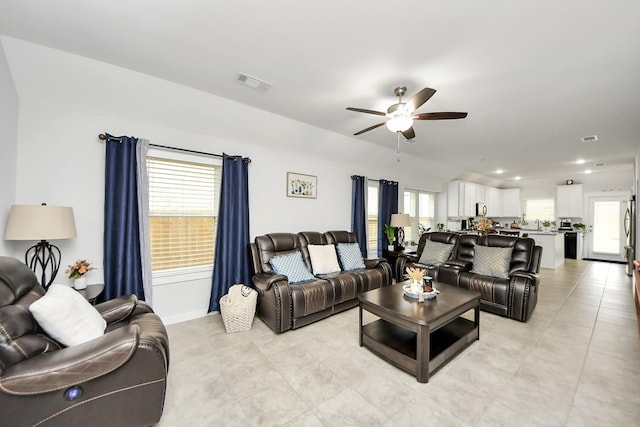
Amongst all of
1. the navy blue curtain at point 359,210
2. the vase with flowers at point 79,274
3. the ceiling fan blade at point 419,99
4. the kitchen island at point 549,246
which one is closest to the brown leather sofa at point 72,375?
the vase with flowers at point 79,274

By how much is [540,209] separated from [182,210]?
1095 centimetres

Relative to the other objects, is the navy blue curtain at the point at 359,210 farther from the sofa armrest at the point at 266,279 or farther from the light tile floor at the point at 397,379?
the sofa armrest at the point at 266,279

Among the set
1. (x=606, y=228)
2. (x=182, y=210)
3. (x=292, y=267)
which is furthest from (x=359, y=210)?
(x=606, y=228)

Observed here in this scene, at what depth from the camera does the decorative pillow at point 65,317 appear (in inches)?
57.2

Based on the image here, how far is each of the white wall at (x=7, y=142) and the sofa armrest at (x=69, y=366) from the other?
1582 mm

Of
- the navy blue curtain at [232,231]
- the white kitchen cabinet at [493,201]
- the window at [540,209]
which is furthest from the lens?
the white kitchen cabinet at [493,201]

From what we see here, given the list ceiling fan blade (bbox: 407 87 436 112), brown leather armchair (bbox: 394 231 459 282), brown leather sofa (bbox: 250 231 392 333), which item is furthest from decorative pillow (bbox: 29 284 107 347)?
brown leather armchair (bbox: 394 231 459 282)

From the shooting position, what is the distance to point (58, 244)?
8.38 feet

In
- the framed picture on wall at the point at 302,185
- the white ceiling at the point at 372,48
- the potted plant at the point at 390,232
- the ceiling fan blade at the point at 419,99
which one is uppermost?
the white ceiling at the point at 372,48

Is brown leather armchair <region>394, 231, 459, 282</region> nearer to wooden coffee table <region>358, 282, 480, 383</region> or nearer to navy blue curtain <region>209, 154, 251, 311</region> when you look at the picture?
wooden coffee table <region>358, 282, 480, 383</region>

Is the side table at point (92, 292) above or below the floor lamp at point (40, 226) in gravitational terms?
below

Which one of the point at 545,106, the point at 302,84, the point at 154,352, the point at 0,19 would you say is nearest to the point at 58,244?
the point at 0,19

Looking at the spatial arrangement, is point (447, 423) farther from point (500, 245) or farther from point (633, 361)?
point (500, 245)

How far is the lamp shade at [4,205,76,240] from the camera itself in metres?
2.00
